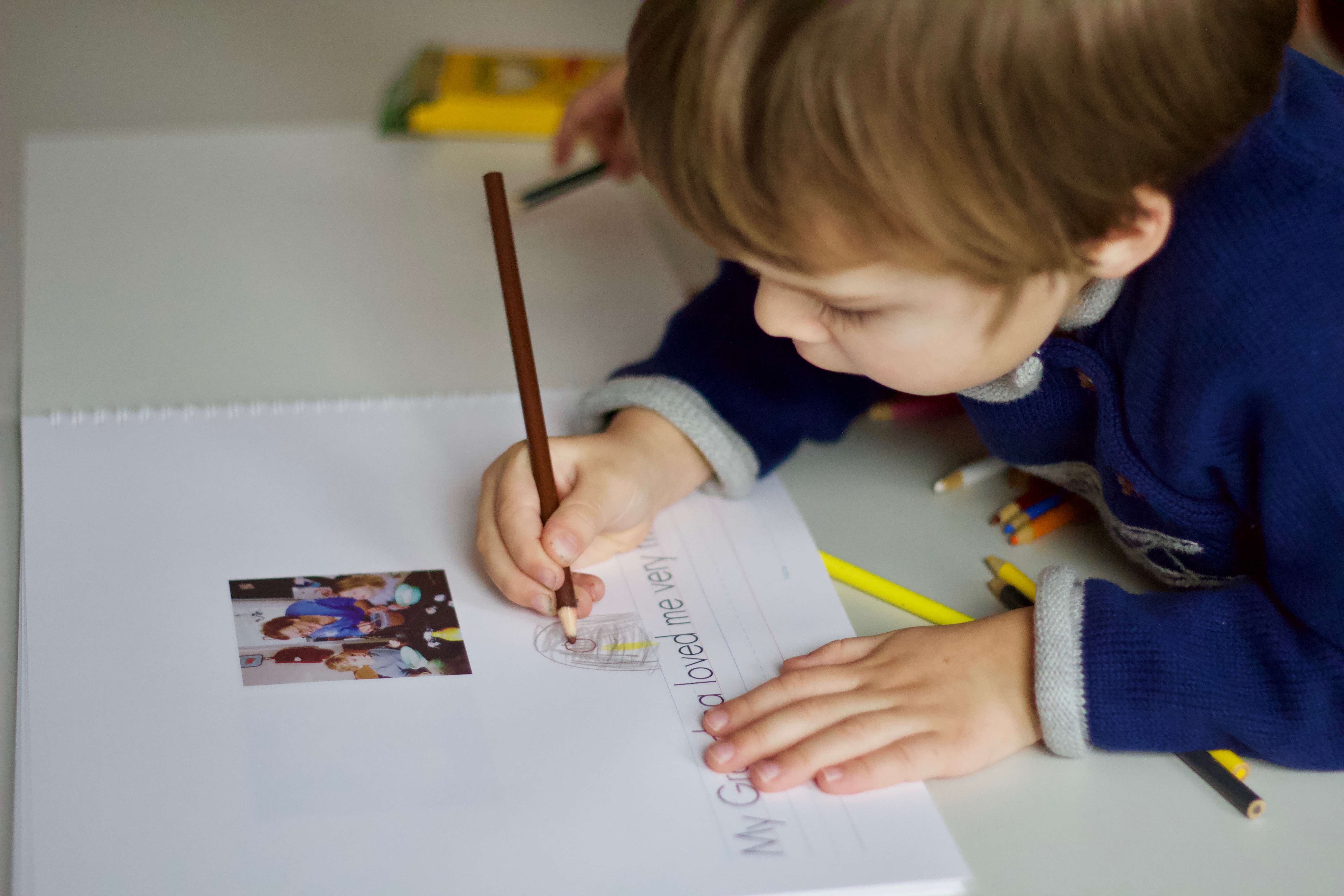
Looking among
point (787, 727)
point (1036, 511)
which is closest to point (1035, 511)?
point (1036, 511)

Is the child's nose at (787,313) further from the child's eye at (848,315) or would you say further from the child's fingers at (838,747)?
the child's fingers at (838,747)

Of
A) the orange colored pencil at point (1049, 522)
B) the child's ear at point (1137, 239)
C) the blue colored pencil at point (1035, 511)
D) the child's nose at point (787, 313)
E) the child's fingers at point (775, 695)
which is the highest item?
the child's nose at point (787, 313)

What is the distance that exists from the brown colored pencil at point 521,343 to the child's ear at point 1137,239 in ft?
0.75

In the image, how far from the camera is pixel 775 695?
0.47 m

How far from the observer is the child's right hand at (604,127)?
0.83 meters

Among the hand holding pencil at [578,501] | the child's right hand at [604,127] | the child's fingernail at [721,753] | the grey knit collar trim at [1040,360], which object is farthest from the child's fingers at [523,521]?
the child's right hand at [604,127]

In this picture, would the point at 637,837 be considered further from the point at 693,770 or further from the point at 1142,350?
the point at 1142,350

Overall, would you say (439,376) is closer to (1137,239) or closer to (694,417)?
(694,417)

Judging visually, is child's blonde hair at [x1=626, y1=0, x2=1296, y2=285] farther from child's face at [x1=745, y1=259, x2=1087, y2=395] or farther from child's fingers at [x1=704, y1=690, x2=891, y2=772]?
child's fingers at [x1=704, y1=690, x2=891, y2=772]

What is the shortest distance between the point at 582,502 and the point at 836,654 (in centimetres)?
13

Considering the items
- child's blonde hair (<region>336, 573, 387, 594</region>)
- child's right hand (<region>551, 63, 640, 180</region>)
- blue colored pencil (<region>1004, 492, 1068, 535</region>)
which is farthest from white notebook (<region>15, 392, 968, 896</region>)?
child's right hand (<region>551, 63, 640, 180</region>)

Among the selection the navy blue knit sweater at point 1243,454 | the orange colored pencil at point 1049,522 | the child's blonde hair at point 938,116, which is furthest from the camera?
the orange colored pencil at point 1049,522

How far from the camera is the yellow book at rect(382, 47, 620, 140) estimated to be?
3.04ft

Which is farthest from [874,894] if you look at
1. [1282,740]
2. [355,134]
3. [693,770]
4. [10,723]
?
[355,134]
